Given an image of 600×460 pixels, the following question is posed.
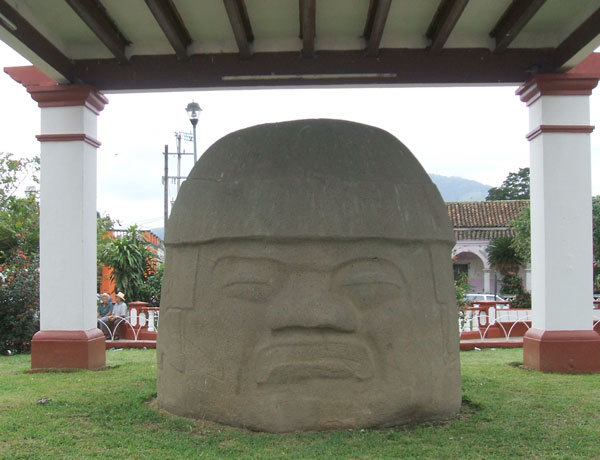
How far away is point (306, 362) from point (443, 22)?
15.4 feet

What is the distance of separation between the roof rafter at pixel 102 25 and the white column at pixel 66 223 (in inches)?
37.3

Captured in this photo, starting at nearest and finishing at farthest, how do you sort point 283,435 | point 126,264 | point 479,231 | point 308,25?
point 283,435 < point 308,25 < point 126,264 < point 479,231

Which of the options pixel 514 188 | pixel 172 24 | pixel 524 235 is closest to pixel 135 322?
pixel 172 24

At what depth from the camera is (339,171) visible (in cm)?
471

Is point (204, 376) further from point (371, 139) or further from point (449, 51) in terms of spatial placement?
point (449, 51)

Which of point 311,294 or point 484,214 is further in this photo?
point 484,214

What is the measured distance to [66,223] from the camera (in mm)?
7965

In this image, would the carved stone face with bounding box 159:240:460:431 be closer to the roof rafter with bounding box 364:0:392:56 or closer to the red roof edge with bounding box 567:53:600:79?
the roof rafter with bounding box 364:0:392:56

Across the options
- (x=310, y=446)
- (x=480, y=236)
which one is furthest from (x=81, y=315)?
(x=480, y=236)

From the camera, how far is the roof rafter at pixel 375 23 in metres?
6.59

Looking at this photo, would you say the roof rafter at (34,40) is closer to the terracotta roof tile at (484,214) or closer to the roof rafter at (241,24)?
the roof rafter at (241,24)

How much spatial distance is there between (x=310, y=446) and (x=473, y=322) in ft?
29.1

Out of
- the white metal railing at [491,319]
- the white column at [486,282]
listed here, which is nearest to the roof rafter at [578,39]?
the white metal railing at [491,319]

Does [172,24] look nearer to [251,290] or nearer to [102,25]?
[102,25]
